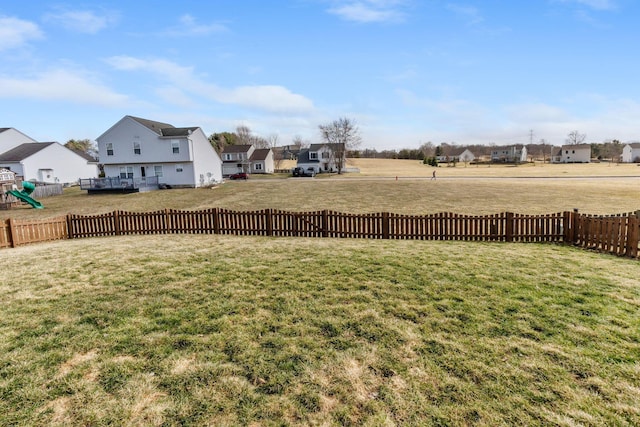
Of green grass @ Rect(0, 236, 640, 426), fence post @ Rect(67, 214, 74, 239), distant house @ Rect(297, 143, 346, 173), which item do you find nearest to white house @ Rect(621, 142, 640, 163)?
distant house @ Rect(297, 143, 346, 173)

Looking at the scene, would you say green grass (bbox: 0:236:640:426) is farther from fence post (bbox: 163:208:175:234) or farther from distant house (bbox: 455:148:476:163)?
distant house (bbox: 455:148:476:163)

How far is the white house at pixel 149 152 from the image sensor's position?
43.3 m

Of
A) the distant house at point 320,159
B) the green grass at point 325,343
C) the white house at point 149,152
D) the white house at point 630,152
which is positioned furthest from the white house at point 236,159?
the white house at point 630,152

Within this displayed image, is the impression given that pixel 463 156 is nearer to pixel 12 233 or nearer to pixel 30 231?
pixel 30 231

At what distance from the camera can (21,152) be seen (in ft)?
164

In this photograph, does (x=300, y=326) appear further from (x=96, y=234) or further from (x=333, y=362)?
(x=96, y=234)

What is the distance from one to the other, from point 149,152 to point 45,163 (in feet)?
66.2

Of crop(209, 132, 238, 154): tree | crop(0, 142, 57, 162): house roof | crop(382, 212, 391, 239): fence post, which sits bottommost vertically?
crop(382, 212, 391, 239): fence post

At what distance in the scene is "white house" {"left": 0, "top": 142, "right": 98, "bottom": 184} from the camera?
156ft

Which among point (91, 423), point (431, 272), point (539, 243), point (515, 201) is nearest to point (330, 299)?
point (431, 272)

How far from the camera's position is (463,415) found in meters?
3.50

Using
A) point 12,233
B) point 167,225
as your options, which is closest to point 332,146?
point 167,225

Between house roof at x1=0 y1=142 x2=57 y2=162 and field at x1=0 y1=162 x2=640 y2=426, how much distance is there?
52.9 m

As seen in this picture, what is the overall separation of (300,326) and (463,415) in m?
2.64
